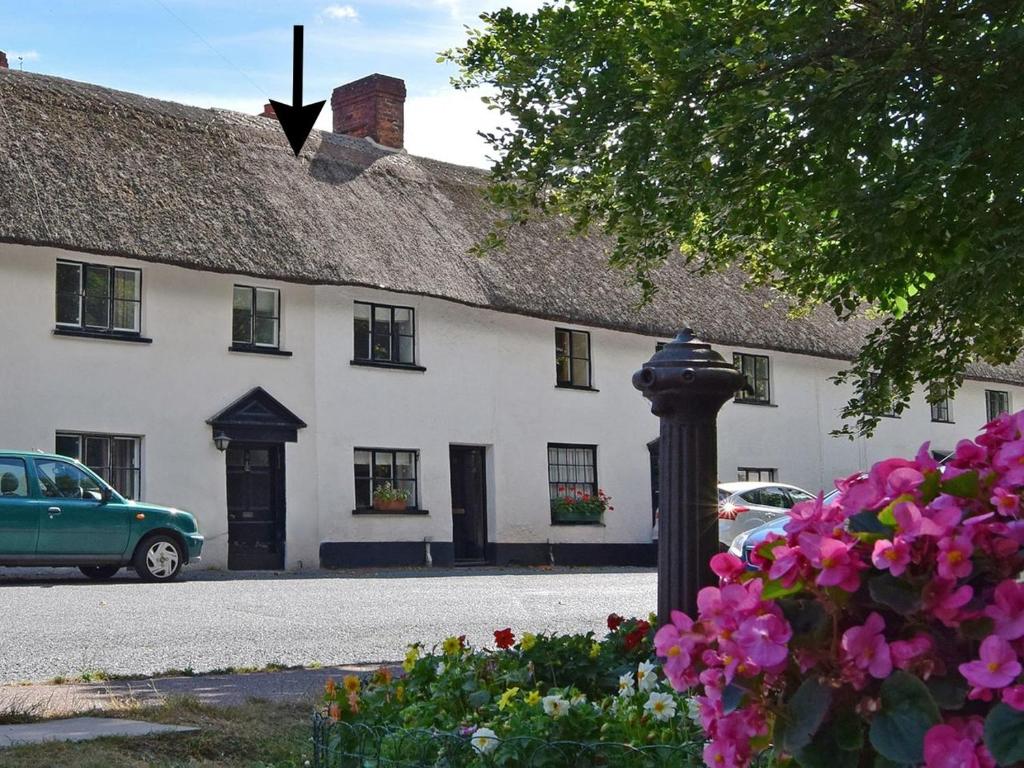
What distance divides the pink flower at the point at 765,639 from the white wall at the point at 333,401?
19431 mm

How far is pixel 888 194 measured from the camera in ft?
31.5

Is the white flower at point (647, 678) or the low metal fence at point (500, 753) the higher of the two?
the white flower at point (647, 678)

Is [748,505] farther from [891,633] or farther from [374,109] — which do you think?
[891,633]

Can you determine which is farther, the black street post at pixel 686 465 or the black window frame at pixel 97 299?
the black window frame at pixel 97 299

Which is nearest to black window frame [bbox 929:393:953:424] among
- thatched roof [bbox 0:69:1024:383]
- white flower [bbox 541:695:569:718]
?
thatched roof [bbox 0:69:1024:383]

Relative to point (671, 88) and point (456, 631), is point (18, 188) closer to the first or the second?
point (456, 631)

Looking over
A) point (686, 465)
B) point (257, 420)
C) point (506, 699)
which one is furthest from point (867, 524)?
point (257, 420)

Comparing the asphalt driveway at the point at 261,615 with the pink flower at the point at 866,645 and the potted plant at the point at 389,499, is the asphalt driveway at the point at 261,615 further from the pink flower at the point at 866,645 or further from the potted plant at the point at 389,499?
the pink flower at the point at 866,645

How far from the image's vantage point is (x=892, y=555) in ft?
7.29

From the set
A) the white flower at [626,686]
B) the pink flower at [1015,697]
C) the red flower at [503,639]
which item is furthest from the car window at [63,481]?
the pink flower at [1015,697]

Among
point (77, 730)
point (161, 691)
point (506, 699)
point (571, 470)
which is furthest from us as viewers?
point (571, 470)

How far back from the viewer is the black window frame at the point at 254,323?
23047mm

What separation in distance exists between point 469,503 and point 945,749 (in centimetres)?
2439

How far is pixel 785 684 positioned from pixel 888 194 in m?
7.80
